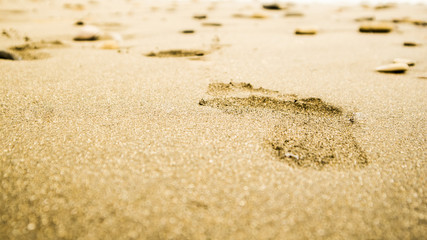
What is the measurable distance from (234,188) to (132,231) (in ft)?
1.06

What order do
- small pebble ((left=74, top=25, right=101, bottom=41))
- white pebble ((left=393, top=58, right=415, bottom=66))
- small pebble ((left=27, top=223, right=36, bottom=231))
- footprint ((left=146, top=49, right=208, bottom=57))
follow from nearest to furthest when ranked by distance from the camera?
small pebble ((left=27, top=223, right=36, bottom=231)) → white pebble ((left=393, top=58, right=415, bottom=66)) → footprint ((left=146, top=49, right=208, bottom=57)) → small pebble ((left=74, top=25, right=101, bottom=41))

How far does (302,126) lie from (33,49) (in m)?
2.31

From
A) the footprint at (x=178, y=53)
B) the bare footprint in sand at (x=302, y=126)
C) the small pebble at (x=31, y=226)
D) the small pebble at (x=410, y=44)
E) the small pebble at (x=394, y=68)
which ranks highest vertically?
the footprint at (x=178, y=53)

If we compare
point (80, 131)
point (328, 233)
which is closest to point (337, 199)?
point (328, 233)

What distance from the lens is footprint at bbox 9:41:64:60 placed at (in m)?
1.98

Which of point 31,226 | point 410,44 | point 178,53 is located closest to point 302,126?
point 31,226

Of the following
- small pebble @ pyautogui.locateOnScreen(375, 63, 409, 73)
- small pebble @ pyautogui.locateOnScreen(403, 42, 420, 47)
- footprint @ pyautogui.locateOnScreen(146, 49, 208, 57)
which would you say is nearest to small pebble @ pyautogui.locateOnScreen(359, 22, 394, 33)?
small pebble @ pyautogui.locateOnScreen(403, 42, 420, 47)

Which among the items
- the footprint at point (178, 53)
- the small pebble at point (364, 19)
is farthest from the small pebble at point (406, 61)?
the small pebble at point (364, 19)

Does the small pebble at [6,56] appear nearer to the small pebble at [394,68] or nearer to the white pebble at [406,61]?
the small pebble at [394,68]

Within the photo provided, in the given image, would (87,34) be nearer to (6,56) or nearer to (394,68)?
(6,56)

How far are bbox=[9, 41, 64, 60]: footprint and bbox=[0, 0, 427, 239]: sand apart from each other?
3 centimetres

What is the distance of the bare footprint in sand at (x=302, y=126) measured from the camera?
962 millimetres

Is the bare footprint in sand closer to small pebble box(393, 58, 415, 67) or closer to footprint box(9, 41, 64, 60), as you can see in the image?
small pebble box(393, 58, 415, 67)

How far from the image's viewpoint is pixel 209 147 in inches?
38.8
